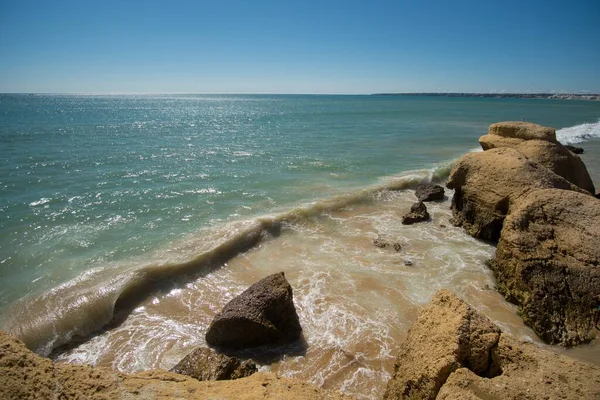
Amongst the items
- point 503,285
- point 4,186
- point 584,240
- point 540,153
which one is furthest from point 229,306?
point 4,186

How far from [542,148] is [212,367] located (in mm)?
11519

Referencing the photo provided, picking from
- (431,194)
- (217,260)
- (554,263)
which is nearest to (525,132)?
(431,194)

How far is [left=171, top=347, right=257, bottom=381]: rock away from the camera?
4.36m

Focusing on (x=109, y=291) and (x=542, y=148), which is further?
(x=542, y=148)

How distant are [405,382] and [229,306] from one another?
3202mm

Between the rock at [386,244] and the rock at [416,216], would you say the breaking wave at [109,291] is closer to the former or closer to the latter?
the rock at [386,244]

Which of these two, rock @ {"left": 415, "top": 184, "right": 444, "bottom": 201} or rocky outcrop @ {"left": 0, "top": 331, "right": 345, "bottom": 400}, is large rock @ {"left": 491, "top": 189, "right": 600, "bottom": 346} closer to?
rocky outcrop @ {"left": 0, "top": 331, "right": 345, "bottom": 400}

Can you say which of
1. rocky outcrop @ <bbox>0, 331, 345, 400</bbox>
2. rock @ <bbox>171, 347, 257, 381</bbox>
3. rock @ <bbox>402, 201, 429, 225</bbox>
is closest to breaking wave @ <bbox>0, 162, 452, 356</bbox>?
rock @ <bbox>171, 347, 257, 381</bbox>

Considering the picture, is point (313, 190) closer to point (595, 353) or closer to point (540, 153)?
point (540, 153)

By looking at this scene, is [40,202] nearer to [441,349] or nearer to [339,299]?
[339,299]

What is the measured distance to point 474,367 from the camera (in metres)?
3.36

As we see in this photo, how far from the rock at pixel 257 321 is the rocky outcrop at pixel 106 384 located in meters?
2.29

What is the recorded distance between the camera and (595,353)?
5.04m

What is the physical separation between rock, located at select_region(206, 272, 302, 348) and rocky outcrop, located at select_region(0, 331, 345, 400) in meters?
2.29
